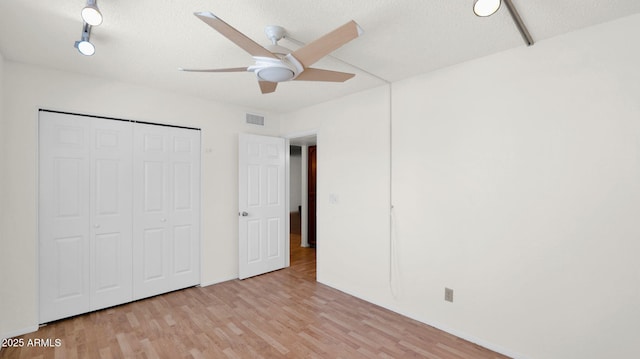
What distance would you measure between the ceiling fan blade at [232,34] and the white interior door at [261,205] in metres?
2.35

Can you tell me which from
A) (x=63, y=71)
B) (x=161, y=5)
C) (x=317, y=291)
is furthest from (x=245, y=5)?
(x=317, y=291)

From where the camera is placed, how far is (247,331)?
256cm

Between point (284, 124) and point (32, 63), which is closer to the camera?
point (32, 63)

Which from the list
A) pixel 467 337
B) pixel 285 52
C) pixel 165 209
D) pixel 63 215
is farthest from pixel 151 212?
pixel 467 337

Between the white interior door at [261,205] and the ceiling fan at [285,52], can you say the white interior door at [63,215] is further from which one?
the ceiling fan at [285,52]

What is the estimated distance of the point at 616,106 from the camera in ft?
6.02

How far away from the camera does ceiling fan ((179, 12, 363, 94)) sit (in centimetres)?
140

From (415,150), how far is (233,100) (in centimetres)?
246

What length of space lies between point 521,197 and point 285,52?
2.14 m

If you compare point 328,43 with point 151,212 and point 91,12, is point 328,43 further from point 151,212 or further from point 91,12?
point 151,212

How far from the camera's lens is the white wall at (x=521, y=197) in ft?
6.01

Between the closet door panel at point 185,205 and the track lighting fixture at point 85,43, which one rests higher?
the track lighting fixture at point 85,43

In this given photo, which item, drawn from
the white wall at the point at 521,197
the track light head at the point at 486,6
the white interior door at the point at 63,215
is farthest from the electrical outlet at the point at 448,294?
the white interior door at the point at 63,215

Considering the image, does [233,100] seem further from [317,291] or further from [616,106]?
[616,106]
